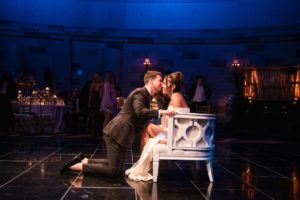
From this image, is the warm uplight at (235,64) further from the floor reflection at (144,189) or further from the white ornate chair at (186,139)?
the floor reflection at (144,189)

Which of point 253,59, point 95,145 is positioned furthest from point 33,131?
point 253,59

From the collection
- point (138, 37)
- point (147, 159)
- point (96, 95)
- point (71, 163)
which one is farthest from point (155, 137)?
point (138, 37)

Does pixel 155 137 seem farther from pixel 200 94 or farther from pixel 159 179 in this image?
pixel 200 94

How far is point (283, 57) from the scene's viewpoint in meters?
16.0

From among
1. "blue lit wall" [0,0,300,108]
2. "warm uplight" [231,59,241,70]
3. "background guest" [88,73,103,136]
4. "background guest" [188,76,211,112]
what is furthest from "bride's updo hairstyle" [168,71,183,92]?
"blue lit wall" [0,0,300,108]

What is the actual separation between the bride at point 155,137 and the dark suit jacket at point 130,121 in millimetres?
243

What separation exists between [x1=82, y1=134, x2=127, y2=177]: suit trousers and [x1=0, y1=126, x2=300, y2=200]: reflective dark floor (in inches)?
3.1

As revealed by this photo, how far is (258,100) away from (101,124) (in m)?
4.80

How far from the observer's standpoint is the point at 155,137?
504 cm

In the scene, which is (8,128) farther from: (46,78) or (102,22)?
(102,22)

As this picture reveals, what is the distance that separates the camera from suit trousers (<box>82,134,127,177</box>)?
4.73 m

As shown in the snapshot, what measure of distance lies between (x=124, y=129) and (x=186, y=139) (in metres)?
0.69

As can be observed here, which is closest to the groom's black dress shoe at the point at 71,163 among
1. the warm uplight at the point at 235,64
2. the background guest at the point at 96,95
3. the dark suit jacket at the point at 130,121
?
the dark suit jacket at the point at 130,121

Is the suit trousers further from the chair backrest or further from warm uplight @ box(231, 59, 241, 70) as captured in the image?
warm uplight @ box(231, 59, 241, 70)
